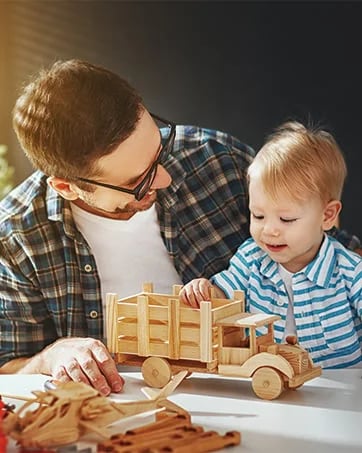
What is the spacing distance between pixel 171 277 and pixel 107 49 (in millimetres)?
1933

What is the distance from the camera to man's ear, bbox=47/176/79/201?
2.10m

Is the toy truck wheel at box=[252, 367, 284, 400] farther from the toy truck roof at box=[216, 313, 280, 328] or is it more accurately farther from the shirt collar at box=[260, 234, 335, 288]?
the shirt collar at box=[260, 234, 335, 288]

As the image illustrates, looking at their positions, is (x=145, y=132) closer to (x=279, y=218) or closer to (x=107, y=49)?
(x=279, y=218)

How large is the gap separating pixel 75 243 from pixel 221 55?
1.96 meters

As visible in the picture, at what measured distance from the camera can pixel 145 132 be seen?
2.02 m

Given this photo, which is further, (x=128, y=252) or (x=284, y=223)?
(x=128, y=252)

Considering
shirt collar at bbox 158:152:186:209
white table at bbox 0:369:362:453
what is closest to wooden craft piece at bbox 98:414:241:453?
white table at bbox 0:369:362:453

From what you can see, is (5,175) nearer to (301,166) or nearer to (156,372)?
(301,166)

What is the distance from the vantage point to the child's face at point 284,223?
212 centimetres

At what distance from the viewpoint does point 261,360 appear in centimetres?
177

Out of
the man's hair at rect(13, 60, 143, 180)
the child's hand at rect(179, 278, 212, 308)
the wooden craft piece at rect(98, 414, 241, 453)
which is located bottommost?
the wooden craft piece at rect(98, 414, 241, 453)

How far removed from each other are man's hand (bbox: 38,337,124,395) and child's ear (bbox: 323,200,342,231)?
609mm

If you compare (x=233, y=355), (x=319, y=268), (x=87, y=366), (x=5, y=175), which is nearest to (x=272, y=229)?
(x=319, y=268)

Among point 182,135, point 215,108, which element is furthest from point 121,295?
point 215,108
